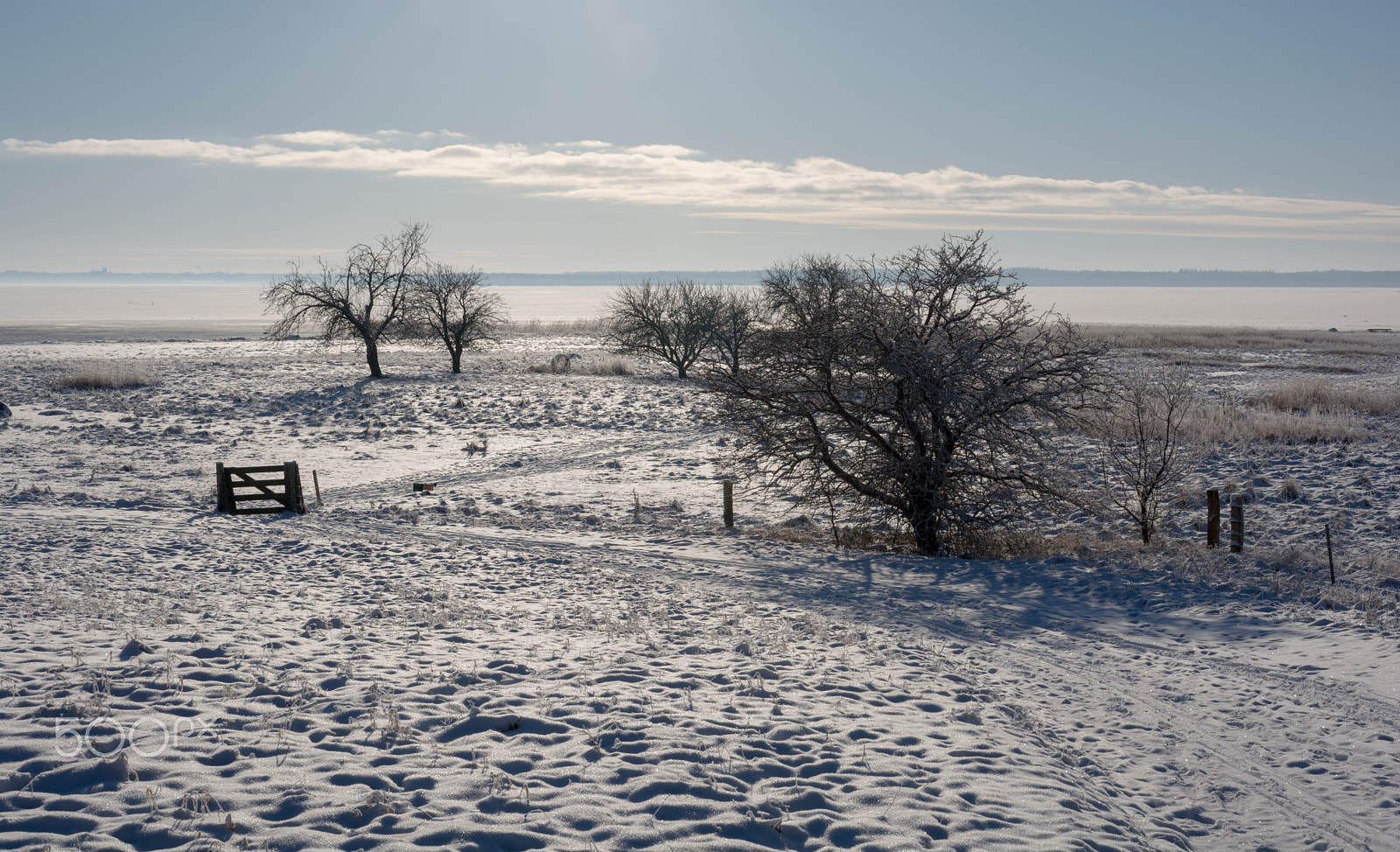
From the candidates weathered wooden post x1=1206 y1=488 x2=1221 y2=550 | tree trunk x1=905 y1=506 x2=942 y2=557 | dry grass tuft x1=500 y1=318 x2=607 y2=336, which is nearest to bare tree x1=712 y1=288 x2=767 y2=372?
tree trunk x1=905 y1=506 x2=942 y2=557

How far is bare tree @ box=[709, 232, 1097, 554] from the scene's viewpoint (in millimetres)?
14008

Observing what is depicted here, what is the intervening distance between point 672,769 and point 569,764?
0.78m

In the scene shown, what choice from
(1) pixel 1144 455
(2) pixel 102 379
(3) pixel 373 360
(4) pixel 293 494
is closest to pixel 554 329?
(3) pixel 373 360

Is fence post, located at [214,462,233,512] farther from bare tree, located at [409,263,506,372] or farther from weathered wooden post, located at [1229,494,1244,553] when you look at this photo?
bare tree, located at [409,263,506,372]

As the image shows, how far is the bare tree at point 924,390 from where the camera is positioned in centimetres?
1401

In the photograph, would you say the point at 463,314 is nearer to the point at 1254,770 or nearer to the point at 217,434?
the point at 217,434

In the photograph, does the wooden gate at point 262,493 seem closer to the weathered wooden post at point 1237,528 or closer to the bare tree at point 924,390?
the bare tree at point 924,390

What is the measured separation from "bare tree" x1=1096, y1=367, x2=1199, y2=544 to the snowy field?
2.61 ft

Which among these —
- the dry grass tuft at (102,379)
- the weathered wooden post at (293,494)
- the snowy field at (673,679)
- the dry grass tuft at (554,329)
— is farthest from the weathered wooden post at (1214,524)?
the dry grass tuft at (554,329)

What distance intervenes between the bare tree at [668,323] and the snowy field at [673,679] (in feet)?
108

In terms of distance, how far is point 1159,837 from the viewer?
18.3 ft

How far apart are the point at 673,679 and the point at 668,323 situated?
151ft

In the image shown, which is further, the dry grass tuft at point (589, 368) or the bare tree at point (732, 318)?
the dry grass tuft at point (589, 368)

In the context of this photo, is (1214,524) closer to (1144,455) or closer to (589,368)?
(1144,455)
